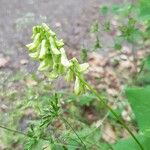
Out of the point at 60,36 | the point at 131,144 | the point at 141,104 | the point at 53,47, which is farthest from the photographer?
the point at 60,36

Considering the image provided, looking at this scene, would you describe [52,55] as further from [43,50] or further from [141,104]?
[141,104]

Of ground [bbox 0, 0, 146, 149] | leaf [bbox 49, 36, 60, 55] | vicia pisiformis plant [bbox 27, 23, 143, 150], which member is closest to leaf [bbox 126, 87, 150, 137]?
vicia pisiformis plant [bbox 27, 23, 143, 150]

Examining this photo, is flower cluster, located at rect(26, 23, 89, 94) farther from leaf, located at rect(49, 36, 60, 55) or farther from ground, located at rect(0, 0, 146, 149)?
ground, located at rect(0, 0, 146, 149)

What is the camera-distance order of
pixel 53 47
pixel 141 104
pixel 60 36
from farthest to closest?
1. pixel 60 36
2. pixel 141 104
3. pixel 53 47

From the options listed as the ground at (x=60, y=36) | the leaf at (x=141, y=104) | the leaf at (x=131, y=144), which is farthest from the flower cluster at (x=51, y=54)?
the ground at (x=60, y=36)

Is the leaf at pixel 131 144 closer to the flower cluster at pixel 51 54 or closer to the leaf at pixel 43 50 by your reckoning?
the flower cluster at pixel 51 54

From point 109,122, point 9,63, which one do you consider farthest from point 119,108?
point 9,63

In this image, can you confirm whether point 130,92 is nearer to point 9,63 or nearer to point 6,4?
point 9,63

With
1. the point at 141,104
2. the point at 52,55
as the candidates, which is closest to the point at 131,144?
the point at 141,104

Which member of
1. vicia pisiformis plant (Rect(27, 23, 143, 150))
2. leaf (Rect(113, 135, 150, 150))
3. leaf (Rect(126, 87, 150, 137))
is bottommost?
leaf (Rect(113, 135, 150, 150))
